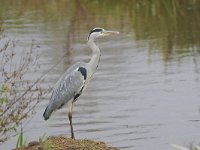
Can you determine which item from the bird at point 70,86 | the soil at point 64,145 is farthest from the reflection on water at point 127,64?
the soil at point 64,145

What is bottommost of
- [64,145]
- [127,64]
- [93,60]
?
[64,145]

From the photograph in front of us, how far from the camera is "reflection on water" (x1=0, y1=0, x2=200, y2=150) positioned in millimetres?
9047

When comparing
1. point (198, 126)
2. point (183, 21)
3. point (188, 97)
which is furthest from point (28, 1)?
point (198, 126)

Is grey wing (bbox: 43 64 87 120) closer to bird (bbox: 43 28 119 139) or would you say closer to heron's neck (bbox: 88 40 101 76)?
bird (bbox: 43 28 119 139)

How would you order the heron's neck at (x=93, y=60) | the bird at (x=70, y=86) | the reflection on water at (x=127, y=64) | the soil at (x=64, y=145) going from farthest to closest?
the reflection on water at (x=127, y=64) → the heron's neck at (x=93, y=60) → the bird at (x=70, y=86) → the soil at (x=64, y=145)

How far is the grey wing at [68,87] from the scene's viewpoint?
25.7 feet

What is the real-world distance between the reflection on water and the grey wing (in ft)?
2.87

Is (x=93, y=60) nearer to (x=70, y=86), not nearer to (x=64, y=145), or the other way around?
(x=70, y=86)

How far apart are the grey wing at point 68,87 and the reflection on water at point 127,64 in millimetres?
875

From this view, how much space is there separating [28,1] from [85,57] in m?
9.62

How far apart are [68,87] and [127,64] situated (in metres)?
4.87

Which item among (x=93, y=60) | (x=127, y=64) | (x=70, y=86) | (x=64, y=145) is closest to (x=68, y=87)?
(x=70, y=86)

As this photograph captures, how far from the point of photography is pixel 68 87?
7.90 m

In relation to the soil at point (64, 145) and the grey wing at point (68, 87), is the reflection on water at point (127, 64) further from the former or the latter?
the soil at point (64, 145)
